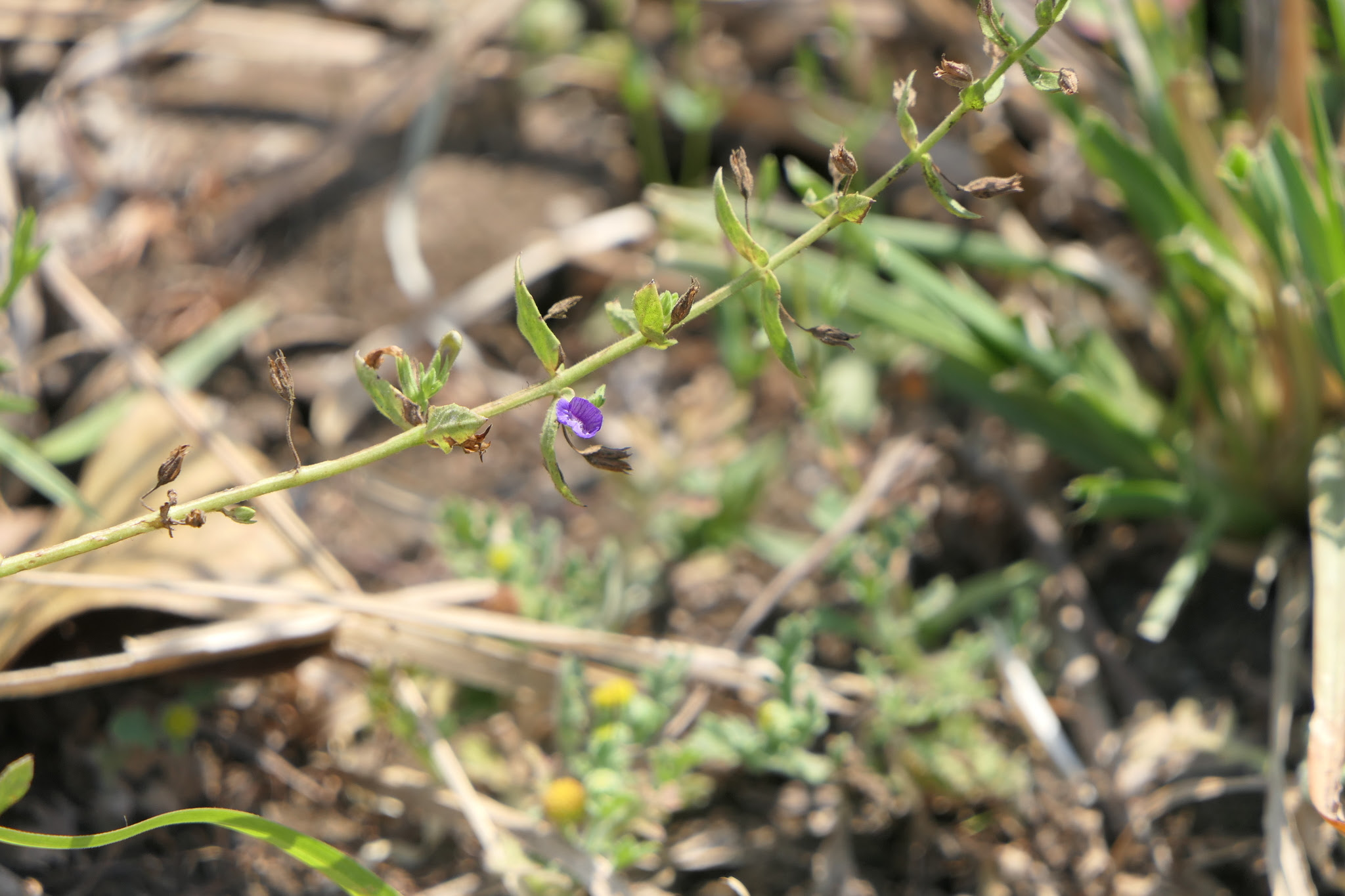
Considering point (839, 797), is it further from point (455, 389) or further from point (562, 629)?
point (455, 389)

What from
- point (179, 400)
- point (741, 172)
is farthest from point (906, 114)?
point (179, 400)

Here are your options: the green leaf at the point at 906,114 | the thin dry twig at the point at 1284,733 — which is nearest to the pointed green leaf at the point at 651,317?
the green leaf at the point at 906,114

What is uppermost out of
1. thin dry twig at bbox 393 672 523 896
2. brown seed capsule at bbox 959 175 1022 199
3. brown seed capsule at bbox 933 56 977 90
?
brown seed capsule at bbox 933 56 977 90

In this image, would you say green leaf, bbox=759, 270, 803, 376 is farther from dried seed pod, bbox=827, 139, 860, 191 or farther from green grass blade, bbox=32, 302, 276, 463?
green grass blade, bbox=32, 302, 276, 463

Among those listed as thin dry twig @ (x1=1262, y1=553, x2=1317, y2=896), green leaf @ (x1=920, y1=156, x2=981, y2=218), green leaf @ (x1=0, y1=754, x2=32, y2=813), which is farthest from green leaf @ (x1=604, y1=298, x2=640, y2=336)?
thin dry twig @ (x1=1262, y1=553, x2=1317, y2=896)

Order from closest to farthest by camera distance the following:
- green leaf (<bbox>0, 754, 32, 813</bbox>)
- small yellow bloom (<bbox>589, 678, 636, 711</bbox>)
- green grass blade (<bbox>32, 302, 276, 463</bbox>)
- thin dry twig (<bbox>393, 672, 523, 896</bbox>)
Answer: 1. green leaf (<bbox>0, 754, 32, 813</bbox>)
2. thin dry twig (<bbox>393, 672, 523, 896</bbox>)
3. small yellow bloom (<bbox>589, 678, 636, 711</bbox>)
4. green grass blade (<bbox>32, 302, 276, 463</bbox>)

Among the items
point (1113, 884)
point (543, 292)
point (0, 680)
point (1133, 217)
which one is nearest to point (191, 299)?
point (543, 292)

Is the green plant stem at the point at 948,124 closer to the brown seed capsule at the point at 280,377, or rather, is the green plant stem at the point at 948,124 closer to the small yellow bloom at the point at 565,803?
the brown seed capsule at the point at 280,377

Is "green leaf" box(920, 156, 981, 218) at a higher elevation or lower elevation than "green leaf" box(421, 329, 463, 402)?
higher

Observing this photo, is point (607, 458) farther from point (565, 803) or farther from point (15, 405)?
point (15, 405)
